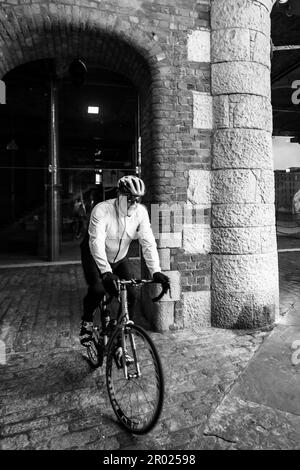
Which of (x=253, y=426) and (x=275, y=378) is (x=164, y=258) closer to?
(x=275, y=378)

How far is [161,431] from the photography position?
2354 mm

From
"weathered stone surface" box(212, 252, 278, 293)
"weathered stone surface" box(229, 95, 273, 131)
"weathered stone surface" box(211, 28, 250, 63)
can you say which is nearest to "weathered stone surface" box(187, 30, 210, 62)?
"weathered stone surface" box(211, 28, 250, 63)

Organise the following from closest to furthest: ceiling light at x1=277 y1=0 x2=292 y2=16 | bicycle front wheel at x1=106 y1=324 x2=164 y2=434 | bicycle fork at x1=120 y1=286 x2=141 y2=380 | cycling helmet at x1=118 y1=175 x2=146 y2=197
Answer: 1. bicycle front wheel at x1=106 y1=324 x2=164 y2=434
2. bicycle fork at x1=120 y1=286 x2=141 y2=380
3. cycling helmet at x1=118 y1=175 x2=146 y2=197
4. ceiling light at x1=277 y1=0 x2=292 y2=16

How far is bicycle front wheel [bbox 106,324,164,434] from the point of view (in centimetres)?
221

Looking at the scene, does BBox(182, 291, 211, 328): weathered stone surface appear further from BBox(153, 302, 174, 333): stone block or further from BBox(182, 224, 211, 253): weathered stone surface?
BBox(182, 224, 211, 253): weathered stone surface

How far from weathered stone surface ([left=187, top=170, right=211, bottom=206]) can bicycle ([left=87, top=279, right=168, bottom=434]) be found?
194 centimetres

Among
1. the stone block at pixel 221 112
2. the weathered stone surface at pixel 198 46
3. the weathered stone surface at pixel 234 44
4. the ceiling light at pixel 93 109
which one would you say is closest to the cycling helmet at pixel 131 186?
the stone block at pixel 221 112

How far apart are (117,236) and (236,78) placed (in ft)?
8.66

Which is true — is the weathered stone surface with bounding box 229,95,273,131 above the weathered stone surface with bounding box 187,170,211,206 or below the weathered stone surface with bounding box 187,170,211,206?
above

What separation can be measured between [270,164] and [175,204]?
1.37 m

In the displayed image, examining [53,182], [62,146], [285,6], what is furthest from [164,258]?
[62,146]

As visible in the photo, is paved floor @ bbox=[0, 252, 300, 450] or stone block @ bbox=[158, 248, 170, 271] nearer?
paved floor @ bbox=[0, 252, 300, 450]

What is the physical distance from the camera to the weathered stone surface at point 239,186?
13.9 ft

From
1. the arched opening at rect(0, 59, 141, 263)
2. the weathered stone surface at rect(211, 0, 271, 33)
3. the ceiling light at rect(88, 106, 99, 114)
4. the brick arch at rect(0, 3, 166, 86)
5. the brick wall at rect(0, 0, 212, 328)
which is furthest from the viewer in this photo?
the ceiling light at rect(88, 106, 99, 114)
